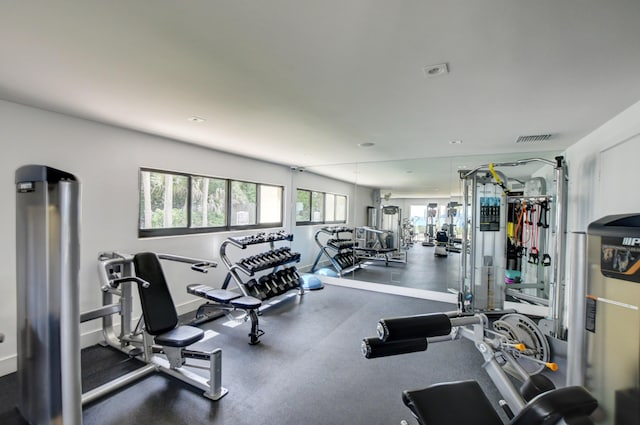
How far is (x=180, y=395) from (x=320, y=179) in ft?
16.5

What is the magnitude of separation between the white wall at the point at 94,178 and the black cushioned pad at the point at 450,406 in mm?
2969

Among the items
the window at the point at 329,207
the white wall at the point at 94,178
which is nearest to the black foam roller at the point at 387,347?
the white wall at the point at 94,178

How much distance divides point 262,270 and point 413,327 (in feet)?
11.9

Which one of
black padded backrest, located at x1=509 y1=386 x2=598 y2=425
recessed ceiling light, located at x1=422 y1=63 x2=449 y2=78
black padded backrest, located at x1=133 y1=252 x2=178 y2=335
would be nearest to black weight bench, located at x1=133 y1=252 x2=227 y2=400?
black padded backrest, located at x1=133 y1=252 x2=178 y2=335

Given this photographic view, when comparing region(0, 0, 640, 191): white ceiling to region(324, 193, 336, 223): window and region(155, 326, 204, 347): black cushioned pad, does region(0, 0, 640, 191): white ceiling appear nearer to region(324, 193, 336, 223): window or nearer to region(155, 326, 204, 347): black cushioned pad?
region(155, 326, 204, 347): black cushioned pad

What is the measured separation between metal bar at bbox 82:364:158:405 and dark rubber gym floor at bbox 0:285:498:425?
47 mm

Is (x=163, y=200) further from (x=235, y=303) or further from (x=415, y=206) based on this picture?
(x=415, y=206)

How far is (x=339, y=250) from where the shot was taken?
241 inches

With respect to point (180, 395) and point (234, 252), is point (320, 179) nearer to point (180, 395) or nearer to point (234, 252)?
point (234, 252)

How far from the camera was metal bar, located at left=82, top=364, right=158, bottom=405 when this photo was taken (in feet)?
6.71

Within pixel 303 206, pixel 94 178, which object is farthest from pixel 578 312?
pixel 303 206

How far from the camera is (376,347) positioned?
1.01 metres

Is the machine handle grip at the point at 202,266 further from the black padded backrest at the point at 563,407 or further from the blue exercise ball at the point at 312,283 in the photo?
the black padded backrest at the point at 563,407

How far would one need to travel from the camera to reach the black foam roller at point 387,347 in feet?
3.32
